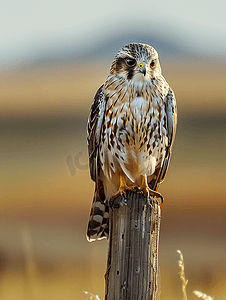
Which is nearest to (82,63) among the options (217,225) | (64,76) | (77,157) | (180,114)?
(64,76)

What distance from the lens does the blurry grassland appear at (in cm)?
547

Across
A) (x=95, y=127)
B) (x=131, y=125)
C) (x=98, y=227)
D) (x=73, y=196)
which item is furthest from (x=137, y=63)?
(x=73, y=196)

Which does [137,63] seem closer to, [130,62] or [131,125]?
[130,62]

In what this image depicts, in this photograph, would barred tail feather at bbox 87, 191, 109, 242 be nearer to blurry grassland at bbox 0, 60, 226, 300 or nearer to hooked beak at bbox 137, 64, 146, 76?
blurry grassland at bbox 0, 60, 226, 300

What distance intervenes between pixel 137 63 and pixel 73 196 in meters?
8.43

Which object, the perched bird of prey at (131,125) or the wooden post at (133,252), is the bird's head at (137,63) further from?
the wooden post at (133,252)

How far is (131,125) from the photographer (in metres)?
2.79

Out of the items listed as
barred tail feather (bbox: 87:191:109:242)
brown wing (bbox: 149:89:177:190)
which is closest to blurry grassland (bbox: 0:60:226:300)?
barred tail feather (bbox: 87:191:109:242)

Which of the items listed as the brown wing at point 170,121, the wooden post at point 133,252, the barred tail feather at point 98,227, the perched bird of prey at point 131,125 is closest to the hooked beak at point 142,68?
the perched bird of prey at point 131,125

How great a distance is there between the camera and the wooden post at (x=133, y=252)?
2064mm

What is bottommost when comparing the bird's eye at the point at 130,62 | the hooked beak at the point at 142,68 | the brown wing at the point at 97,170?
the brown wing at the point at 97,170

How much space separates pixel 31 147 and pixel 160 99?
13.1m

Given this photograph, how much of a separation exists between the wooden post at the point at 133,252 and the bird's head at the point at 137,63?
104cm

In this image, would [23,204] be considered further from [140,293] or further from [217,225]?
[140,293]
